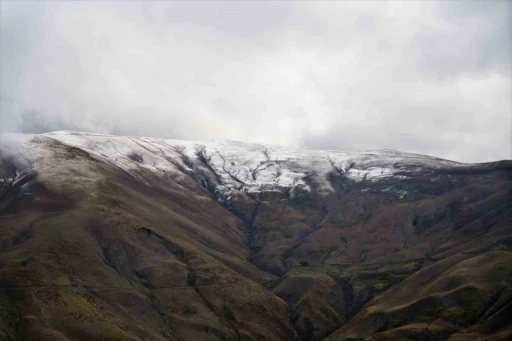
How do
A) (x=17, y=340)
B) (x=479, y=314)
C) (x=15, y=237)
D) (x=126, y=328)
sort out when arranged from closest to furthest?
(x=17, y=340), (x=126, y=328), (x=479, y=314), (x=15, y=237)

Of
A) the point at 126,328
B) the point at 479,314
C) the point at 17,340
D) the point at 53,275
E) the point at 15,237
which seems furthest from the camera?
the point at 15,237

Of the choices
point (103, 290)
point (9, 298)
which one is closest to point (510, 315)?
point (103, 290)

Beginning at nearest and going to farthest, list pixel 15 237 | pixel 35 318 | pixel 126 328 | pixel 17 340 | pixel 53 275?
pixel 17 340 → pixel 35 318 → pixel 126 328 → pixel 53 275 → pixel 15 237

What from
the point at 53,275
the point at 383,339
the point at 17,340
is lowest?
the point at 383,339

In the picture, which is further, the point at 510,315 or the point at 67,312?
the point at 510,315

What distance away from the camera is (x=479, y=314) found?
186625mm

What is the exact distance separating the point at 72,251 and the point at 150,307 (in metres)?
39.0

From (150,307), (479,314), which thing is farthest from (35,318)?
(479,314)

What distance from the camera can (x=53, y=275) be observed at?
575 ft

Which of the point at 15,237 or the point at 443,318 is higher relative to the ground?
the point at 15,237

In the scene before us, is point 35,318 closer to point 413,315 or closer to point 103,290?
point 103,290

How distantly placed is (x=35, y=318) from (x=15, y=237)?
61527 mm

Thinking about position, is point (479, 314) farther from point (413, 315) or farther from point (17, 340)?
point (17, 340)

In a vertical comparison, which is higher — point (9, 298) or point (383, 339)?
point (9, 298)
